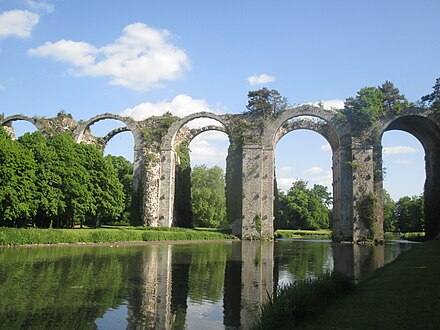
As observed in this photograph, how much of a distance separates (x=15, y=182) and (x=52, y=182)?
468 cm

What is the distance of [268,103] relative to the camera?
39.8 m

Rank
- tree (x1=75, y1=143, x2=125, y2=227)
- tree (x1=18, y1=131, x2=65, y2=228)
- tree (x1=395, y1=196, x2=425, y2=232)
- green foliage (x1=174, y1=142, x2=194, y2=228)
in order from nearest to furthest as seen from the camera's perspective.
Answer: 1. tree (x1=18, y1=131, x2=65, y2=228)
2. tree (x1=75, y1=143, x2=125, y2=227)
3. green foliage (x1=174, y1=142, x2=194, y2=228)
4. tree (x1=395, y1=196, x2=425, y2=232)

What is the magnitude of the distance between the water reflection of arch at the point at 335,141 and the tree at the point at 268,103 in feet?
2.46

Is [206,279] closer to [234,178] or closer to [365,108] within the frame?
[234,178]

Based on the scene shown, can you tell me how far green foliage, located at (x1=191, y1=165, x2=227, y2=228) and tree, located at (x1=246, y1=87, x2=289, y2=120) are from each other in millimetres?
26359

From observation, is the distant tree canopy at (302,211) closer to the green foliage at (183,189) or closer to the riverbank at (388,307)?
the green foliage at (183,189)

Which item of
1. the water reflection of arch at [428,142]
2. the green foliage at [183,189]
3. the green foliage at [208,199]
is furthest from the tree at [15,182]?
the green foliage at [208,199]

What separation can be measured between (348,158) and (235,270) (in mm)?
24920

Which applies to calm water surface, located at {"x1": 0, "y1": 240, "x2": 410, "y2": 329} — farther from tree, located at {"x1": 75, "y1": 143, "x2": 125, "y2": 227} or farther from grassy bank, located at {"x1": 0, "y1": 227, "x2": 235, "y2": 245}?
tree, located at {"x1": 75, "y1": 143, "x2": 125, "y2": 227}

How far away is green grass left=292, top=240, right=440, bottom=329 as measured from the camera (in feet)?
20.7

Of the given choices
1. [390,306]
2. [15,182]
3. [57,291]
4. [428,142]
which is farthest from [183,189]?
[390,306]

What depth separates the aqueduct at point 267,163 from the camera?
3653 centimetres

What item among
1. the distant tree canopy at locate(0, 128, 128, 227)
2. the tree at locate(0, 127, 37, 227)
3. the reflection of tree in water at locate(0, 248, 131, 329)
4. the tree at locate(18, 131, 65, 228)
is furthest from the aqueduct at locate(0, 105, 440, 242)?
the reflection of tree in water at locate(0, 248, 131, 329)

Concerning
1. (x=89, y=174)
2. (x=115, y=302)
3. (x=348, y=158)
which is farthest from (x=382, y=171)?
(x=115, y=302)
